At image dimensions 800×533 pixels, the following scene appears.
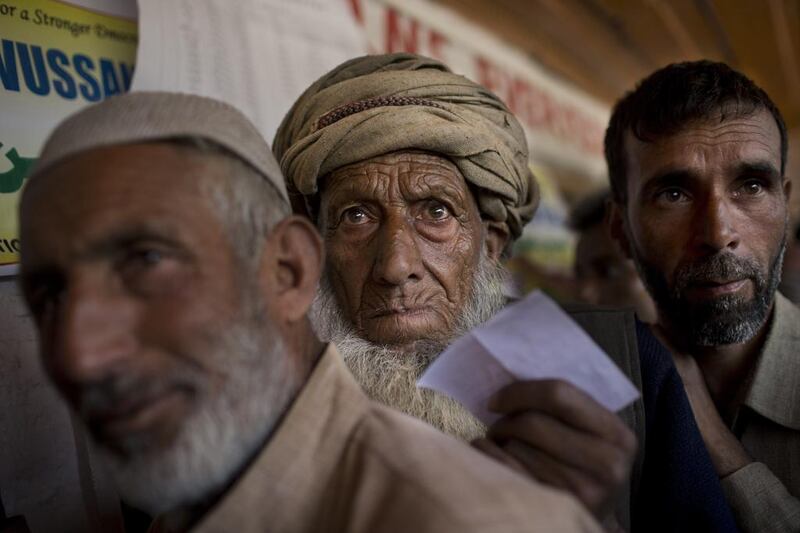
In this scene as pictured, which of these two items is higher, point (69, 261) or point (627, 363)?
point (69, 261)

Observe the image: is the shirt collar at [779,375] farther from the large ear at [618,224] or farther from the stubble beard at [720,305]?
the large ear at [618,224]

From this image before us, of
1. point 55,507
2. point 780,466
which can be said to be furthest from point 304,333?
point 780,466

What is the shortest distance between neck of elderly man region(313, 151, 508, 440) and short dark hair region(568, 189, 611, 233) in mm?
1876

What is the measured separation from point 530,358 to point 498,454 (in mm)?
148

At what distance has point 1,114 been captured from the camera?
6.03 feet

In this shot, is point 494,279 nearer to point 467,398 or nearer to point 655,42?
point 467,398

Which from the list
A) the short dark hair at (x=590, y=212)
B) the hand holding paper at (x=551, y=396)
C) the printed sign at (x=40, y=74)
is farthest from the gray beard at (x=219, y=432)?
the short dark hair at (x=590, y=212)

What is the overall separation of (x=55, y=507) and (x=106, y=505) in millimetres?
127

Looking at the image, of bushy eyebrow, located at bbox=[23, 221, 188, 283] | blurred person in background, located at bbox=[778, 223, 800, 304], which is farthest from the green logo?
blurred person in background, located at bbox=[778, 223, 800, 304]

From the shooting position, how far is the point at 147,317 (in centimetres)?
91

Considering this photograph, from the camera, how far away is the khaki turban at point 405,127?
1.84 meters

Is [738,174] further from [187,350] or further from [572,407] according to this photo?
[187,350]

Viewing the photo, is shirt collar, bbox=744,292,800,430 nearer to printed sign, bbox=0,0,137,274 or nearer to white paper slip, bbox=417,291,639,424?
white paper slip, bbox=417,291,639,424

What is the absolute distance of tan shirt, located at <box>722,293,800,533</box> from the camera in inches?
61.9
